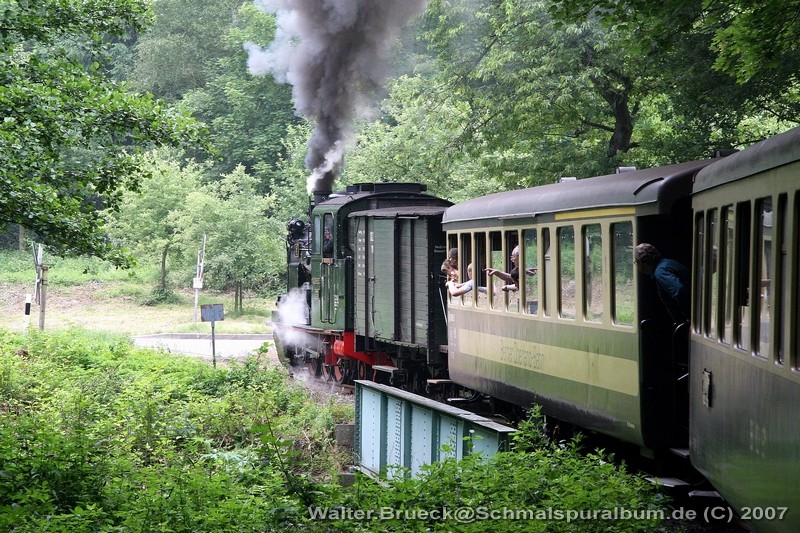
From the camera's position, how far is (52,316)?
1587 inches

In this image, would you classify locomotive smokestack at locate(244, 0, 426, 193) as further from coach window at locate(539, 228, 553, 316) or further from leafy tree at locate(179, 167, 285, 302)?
coach window at locate(539, 228, 553, 316)

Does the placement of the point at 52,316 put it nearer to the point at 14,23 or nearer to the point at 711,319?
the point at 14,23

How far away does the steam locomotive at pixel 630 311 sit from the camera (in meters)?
5.60

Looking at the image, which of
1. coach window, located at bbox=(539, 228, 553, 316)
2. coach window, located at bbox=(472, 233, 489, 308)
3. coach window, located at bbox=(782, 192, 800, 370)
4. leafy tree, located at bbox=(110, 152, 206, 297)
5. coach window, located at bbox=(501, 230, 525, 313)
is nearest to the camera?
coach window, located at bbox=(782, 192, 800, 370)

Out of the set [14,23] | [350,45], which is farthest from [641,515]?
[350,45]

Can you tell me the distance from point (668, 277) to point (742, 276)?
2174mm

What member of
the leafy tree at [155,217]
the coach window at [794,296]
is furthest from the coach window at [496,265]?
the leafy tree at [155,217]

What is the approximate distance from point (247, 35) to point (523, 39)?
124ft

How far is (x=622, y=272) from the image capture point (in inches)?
363

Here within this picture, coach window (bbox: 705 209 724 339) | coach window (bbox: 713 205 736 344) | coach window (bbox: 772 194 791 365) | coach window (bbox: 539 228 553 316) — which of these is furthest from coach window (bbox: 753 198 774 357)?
coach window (bbox: 539 228 553 316)

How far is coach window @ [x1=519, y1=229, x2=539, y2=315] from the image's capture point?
1112 centimetres

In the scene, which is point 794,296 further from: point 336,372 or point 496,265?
point 336,372

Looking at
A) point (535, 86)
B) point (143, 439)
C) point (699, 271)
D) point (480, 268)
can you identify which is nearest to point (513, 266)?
point (480, 268)

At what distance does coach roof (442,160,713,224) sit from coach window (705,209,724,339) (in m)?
1.25
